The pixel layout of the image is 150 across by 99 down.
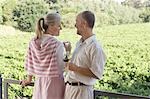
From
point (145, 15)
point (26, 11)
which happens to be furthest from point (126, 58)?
point (26, 11)

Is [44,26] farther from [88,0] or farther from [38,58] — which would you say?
[88,0]

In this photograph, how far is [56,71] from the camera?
243 cm

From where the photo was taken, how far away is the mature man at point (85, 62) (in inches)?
87.1

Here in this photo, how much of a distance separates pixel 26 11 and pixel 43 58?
336 cm

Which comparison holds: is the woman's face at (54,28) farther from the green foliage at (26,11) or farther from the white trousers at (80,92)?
the green foliage at (26,11)

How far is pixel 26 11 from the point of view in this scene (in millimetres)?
5715

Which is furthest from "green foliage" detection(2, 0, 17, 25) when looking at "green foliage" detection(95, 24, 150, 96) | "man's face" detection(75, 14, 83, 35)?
"man's face" detection(75, 14, 83, 35)

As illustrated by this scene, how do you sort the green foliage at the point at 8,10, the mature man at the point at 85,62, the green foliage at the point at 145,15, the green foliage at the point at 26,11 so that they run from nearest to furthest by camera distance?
the mature man at the point at 85,62, the green foliage at the point at 145,15, the green foliage at the point at 26,11, the green foliage at the point at 8,10

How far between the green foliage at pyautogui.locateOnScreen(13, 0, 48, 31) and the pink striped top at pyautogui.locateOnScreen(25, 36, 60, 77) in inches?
119

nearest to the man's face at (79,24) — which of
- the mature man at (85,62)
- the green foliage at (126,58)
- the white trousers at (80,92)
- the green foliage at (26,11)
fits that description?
the mature man at (85,62)

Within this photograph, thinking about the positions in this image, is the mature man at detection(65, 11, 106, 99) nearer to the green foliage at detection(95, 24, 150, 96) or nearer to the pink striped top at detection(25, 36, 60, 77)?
the pink striped top at detection(25, 36, 60, 77)

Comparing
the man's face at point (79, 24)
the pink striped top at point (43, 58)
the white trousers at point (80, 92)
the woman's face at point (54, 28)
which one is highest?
the man's face at point (79, 24)

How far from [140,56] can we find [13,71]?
2045mm

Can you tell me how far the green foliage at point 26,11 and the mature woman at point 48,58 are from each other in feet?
10.1
